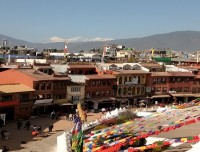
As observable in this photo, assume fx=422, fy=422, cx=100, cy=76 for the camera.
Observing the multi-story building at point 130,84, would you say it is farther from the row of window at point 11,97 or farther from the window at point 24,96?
the row of window at point 11,97

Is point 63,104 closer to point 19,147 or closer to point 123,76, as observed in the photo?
point 123,76

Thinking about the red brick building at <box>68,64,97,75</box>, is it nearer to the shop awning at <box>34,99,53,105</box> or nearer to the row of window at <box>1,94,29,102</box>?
the shop awning at <box>34,99,53,105</box>

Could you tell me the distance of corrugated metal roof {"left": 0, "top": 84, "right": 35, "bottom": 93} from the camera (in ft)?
203

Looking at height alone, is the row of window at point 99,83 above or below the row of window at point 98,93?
above

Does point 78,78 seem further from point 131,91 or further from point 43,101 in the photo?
point 131,91

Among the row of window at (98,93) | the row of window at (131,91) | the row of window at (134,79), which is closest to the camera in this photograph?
the row of window at (98,93)

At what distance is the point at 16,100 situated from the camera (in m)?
62.4

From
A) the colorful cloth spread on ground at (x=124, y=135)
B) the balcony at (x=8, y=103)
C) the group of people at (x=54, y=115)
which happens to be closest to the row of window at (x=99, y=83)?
the group of people at (x=54, y=115)

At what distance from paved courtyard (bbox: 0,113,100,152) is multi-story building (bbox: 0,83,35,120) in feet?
6.98

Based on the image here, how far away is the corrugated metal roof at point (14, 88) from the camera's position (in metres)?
61.8

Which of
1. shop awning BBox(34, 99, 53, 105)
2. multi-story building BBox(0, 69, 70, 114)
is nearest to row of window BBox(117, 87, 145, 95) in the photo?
multi-story building BBox(0, 69, 70, 114)

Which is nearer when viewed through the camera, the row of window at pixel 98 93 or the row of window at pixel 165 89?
the row of window at pixel 98 93

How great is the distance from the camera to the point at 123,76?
3401 inches

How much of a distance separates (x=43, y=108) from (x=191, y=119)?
111 feet
